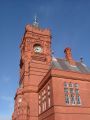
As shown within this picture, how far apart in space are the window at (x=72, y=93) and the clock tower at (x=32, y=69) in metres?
7.96

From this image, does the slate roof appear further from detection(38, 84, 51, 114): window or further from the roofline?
detection(38, 84, 51, 114): window

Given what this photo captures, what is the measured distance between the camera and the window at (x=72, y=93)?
24.8 metres

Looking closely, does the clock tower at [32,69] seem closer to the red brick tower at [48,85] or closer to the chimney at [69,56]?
the red brick tower at [48,85]

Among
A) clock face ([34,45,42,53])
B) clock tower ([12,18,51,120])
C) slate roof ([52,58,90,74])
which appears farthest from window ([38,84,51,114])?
Result: clock face ([34,45,42,53])

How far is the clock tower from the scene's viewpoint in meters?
30.2

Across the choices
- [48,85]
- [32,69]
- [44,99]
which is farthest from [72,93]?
[32,69]

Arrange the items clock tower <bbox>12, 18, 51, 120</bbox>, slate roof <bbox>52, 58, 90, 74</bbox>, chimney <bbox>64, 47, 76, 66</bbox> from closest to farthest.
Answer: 1. clock tower <bbox>12, 18, 51, 120</bbox>
2. slate roof <bbox>52, 58, 90, 74</bbox>
3. chimney <bbox>64, 47, 76, 66</bbox>

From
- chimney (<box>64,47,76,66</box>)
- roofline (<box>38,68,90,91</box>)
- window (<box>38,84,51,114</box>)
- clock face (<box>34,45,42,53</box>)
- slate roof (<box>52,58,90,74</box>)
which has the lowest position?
window (<box>38,84,51,114</box>)

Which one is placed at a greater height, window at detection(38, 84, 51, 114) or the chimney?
the chimney

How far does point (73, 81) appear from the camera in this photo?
2689cm

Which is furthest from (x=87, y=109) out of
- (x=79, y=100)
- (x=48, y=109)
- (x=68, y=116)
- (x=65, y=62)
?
(x=65, y=62)

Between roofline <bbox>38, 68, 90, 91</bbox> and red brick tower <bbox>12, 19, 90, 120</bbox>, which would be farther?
roofline <bbox>38, 68, 90, 91</bbox>

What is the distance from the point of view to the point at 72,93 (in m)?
25.8

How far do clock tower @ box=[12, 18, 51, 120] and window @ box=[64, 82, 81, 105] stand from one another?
7.96 metres
